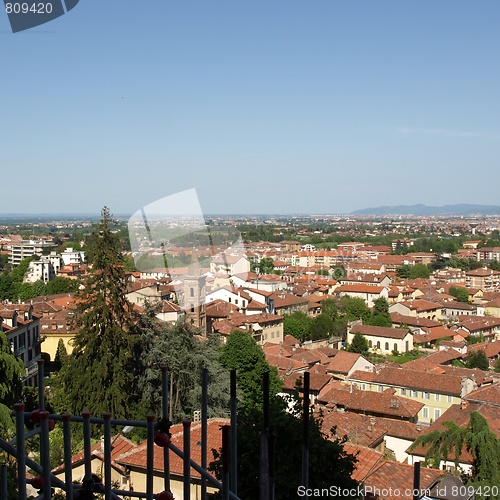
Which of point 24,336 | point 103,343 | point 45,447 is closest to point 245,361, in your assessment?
point 103,343

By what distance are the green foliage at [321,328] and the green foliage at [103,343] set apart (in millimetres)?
13606

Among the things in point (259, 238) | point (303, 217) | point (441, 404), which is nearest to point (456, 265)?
point (259, 238)

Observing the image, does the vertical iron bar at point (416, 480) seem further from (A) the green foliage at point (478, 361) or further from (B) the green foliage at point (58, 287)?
(B) the green foliage at point (58, 287)

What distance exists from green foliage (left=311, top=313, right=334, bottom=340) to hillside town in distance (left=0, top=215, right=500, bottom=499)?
4cm

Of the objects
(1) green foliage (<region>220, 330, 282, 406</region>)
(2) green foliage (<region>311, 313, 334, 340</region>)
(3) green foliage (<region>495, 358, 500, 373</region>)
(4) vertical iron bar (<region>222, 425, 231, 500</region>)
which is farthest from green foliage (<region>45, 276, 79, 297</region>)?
(4) vertical iron bar (<region>222, 425, 231, 500</region>)

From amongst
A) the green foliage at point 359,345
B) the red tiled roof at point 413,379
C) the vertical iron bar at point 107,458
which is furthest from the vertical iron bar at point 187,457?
the green foliage at point 359,345

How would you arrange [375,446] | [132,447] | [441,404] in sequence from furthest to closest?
1. [441,404]
2. [375,446]
3. [132,447]

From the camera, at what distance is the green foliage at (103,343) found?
25.2 ft

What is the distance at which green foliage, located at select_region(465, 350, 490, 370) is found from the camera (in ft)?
56.0

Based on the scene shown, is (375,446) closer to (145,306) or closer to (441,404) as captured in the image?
(145,306)

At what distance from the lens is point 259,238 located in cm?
4309

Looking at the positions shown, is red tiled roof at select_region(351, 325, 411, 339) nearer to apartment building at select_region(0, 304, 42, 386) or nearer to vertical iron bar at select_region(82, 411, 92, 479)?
apartment building at select_region(0, 304, 42, 386)

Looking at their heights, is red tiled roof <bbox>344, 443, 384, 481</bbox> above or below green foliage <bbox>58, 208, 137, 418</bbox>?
below

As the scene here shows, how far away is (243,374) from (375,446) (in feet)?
12.6
